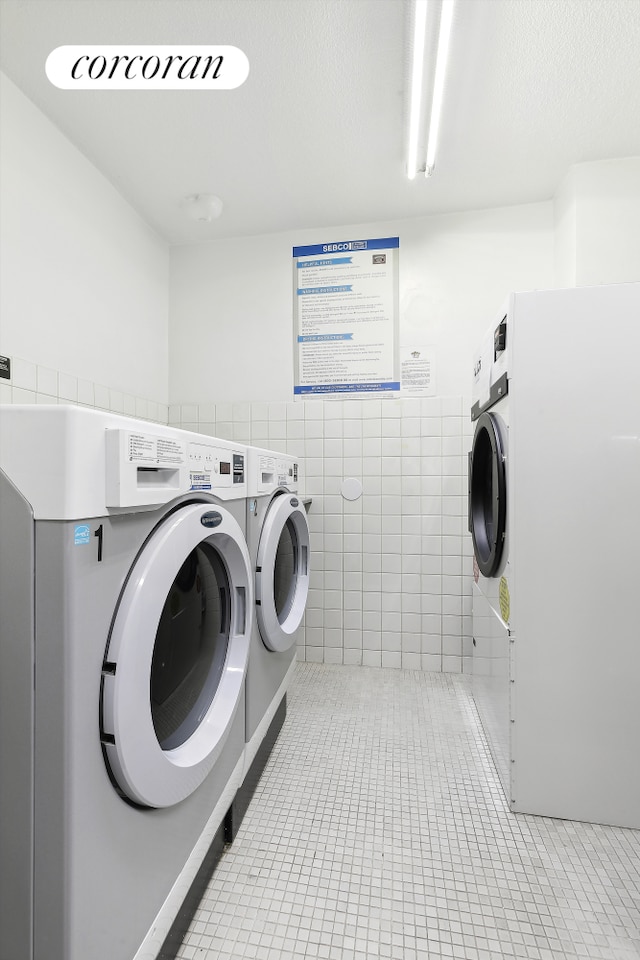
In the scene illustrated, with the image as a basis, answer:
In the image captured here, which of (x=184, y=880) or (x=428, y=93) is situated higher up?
(x=428, y=93)

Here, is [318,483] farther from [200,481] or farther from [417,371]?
[200,481]

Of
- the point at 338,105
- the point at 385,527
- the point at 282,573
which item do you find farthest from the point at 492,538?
the point at 338,105

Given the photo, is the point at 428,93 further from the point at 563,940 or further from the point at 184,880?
the point at 563,940

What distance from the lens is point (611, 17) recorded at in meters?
1.43

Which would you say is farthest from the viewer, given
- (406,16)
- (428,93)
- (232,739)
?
(428,93)

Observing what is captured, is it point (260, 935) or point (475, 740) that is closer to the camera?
point (260, 935)

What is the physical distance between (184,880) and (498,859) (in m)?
0.87

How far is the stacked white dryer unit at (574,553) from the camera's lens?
54.2 inches

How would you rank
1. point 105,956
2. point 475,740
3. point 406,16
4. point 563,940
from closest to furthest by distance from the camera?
point 105,956 → point 563,940 → point 406,16 → point 475,740

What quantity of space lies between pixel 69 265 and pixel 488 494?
6.72ft

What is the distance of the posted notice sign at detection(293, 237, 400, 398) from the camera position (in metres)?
2.55

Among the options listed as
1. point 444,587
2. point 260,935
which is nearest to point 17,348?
point 260,935

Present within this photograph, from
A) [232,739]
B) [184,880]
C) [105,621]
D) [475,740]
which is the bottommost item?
[475,740]

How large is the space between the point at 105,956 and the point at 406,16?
7.44ft
